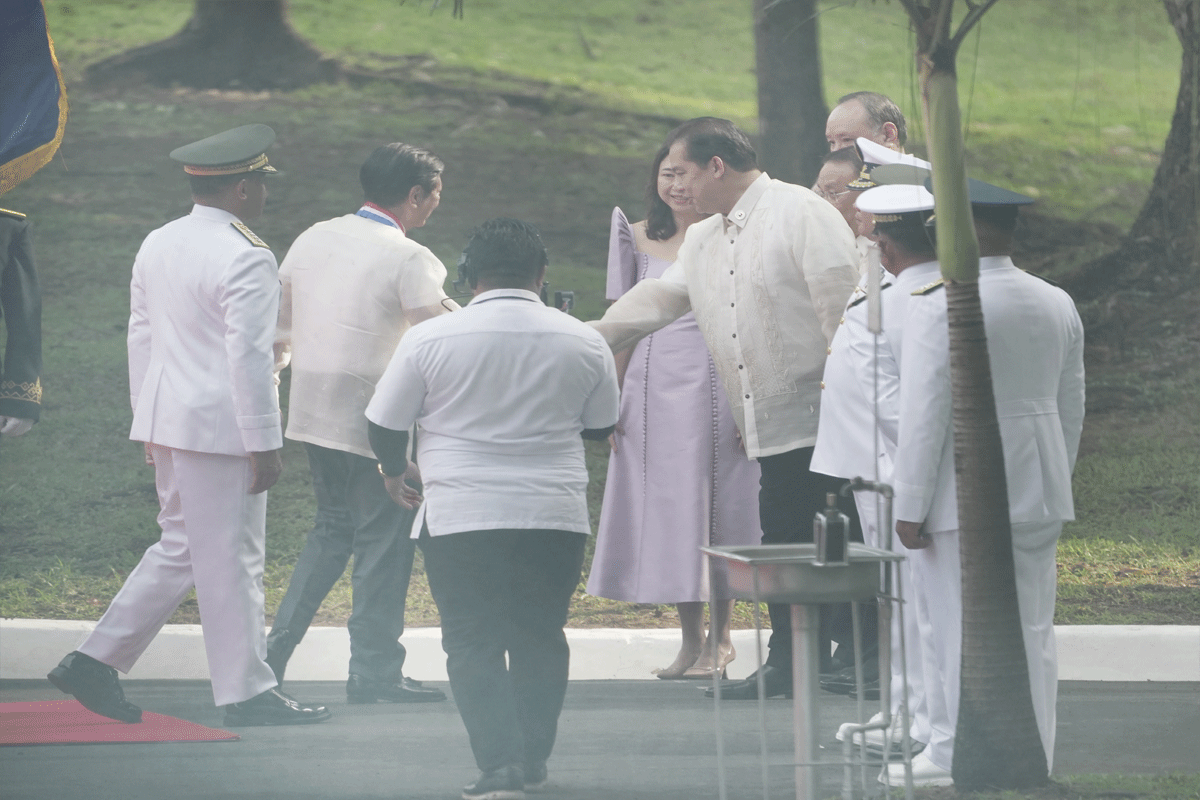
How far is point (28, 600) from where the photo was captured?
7598 millimetres

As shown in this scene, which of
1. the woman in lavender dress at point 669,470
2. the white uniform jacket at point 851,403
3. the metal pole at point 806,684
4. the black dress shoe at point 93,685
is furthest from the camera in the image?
the woman in lavender dress at point 669,470

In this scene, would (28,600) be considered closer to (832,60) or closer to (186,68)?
(186,68)

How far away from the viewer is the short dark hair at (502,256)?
15.1 ft

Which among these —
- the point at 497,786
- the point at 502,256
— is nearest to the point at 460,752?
the point at 497,786

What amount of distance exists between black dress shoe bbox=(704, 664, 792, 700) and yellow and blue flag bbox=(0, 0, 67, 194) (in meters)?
2.97

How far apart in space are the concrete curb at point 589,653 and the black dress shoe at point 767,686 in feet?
2.07

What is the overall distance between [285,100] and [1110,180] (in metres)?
8.07

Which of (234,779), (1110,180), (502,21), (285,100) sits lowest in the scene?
(234,779)

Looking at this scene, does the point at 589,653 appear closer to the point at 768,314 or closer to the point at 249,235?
the point at 768,314

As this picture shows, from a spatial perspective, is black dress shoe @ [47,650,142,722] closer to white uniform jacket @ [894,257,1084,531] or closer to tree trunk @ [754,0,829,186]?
white uniform jacket @ [894,257,1084,531]

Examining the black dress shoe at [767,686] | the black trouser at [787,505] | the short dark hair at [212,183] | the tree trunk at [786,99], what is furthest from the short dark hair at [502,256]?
the tree trunk at [786,99]

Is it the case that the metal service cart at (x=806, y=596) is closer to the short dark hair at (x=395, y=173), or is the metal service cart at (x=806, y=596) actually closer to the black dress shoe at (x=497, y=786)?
the black dress shoe at (x=497, y=786)

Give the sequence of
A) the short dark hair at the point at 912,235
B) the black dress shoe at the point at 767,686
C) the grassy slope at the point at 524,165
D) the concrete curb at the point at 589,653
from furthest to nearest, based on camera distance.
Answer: the grassy slope at the point at 524,165 → the concrete curb at the point at 589,653 → the black dress shoe at the point at 767,686 → the short dark hair at the point at 912,235

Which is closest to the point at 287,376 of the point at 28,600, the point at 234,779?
the point at 28,600
